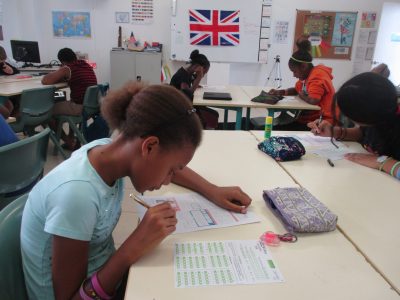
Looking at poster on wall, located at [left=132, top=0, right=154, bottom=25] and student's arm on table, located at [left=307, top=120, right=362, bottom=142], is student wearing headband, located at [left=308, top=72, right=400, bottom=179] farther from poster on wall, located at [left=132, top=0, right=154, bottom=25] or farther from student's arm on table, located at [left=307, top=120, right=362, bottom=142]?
poster on wall, located at [left=132, top=0, right=154, bottom=25]

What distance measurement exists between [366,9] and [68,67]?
206 inches

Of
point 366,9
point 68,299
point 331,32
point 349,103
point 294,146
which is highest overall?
point 366,9

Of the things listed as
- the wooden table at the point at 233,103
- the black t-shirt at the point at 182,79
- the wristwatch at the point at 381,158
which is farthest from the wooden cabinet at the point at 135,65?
the wristwatch at the point at 381,158

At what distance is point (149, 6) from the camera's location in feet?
19.5

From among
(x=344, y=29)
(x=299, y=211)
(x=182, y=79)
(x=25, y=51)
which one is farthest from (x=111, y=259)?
(x=344, y=29)

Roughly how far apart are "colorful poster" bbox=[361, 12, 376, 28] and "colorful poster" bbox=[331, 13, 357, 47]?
0.52ft

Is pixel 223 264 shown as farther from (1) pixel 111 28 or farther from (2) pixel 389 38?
(2) pixel 389 38

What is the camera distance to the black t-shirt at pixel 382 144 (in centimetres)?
157

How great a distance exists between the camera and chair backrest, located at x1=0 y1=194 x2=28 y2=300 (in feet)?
2.52

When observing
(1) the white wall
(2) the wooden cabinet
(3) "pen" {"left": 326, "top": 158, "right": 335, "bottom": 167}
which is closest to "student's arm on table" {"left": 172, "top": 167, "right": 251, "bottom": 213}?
(3) "pen" {"left": 326, "top": 158, "right": 335, "bottom": 167}

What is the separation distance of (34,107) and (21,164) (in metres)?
1.86

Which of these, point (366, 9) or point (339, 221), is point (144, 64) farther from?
point (339, 221)

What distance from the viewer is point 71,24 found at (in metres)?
6.07

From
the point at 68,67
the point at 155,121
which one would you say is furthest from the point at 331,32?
the point at 155,121
